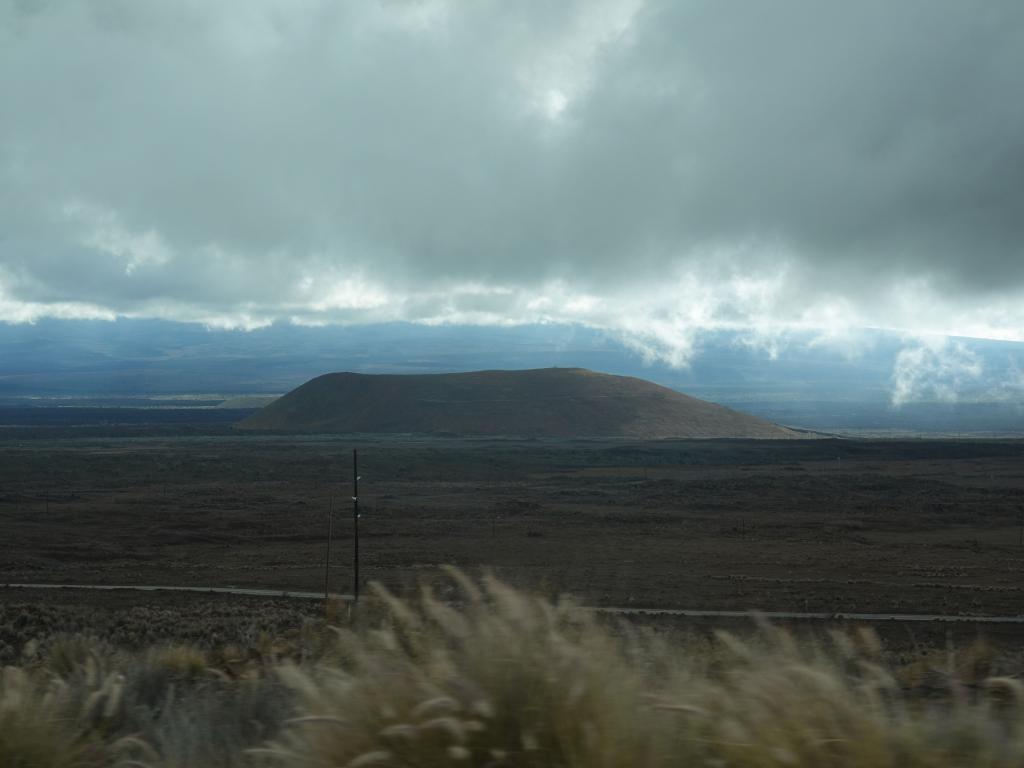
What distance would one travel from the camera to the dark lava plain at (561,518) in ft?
126

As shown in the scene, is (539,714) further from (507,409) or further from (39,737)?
(507,409)

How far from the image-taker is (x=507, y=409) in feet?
478

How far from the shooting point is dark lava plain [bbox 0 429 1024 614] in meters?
38.3

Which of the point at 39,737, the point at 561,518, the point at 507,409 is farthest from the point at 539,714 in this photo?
the point at 507,409

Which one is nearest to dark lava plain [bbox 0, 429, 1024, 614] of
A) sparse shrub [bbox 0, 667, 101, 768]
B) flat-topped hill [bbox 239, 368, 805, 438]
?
sparse shrub [bbox 0, 667, 101, 768]

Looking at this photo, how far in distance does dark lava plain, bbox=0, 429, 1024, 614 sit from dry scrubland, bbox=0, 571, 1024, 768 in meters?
2.38

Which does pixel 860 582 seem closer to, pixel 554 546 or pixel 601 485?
pixel 554 546

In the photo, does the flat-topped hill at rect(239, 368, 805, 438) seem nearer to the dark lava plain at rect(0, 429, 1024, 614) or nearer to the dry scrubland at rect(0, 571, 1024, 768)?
the dark lava plain at rect(0, 429, 1024, 614)

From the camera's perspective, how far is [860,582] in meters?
37.3

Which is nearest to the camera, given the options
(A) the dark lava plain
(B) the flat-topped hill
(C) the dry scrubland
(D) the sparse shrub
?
(C) the dry scrubland

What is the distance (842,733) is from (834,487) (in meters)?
79.9

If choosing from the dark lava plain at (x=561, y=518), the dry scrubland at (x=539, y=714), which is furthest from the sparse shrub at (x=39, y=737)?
the dark lava plain at (x=561, y=518)

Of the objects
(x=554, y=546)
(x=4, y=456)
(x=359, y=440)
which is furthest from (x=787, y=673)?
(x=359, y=440)

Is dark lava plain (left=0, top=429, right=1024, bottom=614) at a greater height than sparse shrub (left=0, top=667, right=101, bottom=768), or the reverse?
sparse shrub (left=0, top=667, right=101, bottom=768)
